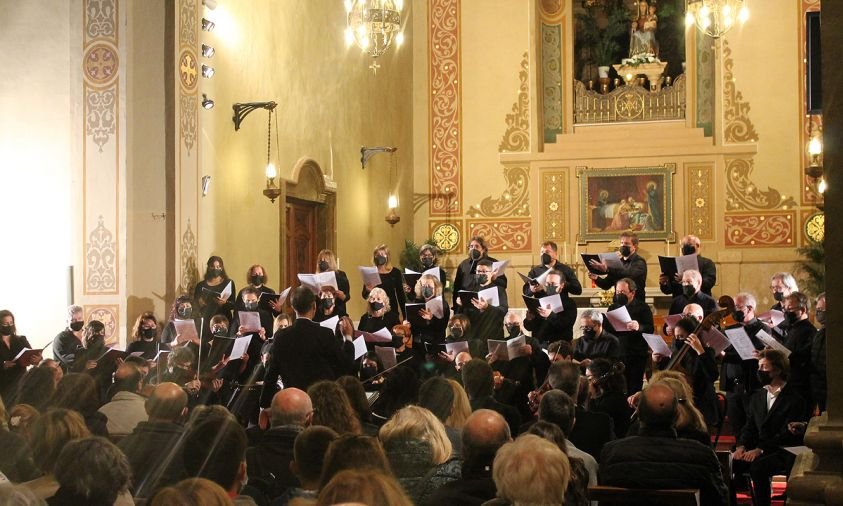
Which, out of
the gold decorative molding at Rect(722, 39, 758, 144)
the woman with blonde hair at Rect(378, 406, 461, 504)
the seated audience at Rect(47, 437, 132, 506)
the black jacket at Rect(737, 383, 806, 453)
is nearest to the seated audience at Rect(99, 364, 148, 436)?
the woman with blonde hair at Rect(378, 406, 461, 504)

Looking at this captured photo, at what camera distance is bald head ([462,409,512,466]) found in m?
3.71

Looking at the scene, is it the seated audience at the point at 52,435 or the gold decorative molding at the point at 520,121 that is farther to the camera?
the gold decorative molding at the point at 520,121

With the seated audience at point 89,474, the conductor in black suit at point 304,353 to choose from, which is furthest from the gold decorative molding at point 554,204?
the seated audience at point 89,474

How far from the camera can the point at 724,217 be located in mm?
14336

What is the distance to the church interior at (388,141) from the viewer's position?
9.15 meters

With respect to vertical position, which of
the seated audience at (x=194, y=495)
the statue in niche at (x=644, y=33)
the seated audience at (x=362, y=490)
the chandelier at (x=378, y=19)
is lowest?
the seated audience at (x=194, y=495)

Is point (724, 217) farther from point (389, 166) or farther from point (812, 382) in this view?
point (812, 382)

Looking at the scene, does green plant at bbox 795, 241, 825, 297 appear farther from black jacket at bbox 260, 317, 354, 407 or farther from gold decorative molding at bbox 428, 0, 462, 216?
black jacket at bbox 260, 317, 354, 407

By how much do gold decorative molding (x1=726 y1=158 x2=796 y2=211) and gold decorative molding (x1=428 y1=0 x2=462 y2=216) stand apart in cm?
358

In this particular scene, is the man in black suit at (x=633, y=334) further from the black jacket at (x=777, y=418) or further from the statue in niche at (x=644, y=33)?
the statue in niche at (x=644, y=33)

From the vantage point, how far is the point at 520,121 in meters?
15.0

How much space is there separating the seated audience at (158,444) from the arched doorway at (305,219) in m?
6.50

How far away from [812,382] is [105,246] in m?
5.63

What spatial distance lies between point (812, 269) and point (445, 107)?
208 inches
